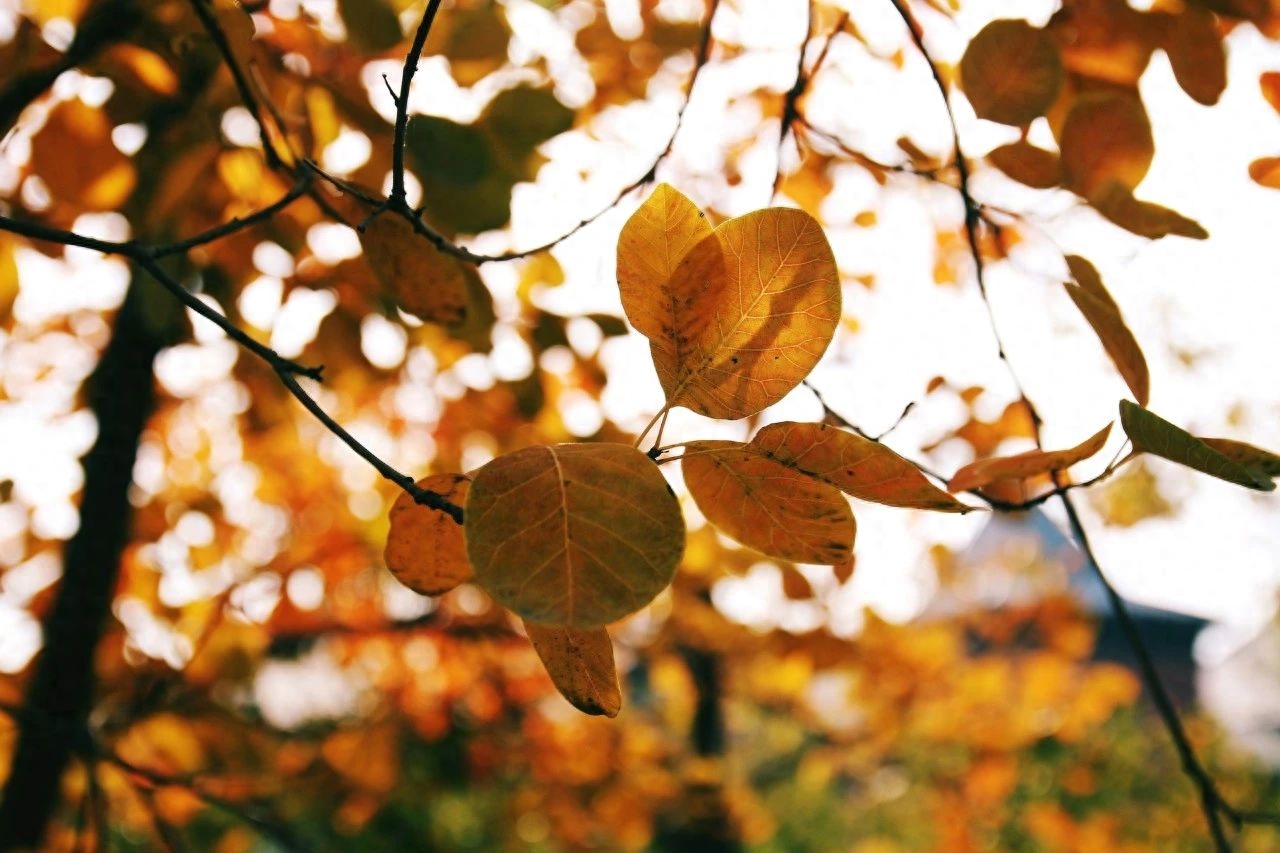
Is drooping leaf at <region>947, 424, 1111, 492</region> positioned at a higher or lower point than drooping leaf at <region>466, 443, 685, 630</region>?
lower

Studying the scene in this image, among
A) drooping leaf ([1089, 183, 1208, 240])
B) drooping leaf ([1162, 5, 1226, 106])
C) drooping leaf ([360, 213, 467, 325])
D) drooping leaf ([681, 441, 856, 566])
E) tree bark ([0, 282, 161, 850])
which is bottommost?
tree bark ([0, 282, 161, 850])

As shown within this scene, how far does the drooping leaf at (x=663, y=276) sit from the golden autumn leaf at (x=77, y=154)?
64cm

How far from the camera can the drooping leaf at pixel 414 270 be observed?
0.62 m

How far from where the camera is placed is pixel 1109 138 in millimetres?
607

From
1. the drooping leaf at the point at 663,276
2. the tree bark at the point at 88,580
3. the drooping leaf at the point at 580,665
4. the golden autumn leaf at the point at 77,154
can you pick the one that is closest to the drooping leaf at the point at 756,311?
the drooping leaf at the point at 663,276

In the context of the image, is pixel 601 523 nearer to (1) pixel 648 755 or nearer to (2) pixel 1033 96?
(2) pixel 1033 96

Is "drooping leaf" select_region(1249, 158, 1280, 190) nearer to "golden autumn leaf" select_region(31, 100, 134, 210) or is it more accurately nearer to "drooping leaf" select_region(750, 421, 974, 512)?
"drooping leaf" select_region(750, 421, 974, 512)

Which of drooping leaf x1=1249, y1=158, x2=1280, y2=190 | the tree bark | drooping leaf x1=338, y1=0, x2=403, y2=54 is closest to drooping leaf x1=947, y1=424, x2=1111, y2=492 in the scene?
drooping leaf x1=1249, y1=158, x2=1280, y2=190

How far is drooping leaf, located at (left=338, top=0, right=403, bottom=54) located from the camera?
0.76 metres

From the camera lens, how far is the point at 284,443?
222 centimetres

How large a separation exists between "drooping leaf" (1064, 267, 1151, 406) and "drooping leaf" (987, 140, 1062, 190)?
160 millimetres

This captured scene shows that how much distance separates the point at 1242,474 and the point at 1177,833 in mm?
6823

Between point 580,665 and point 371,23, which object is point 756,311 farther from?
point 371,23

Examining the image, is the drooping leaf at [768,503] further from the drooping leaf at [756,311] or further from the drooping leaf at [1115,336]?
the drooping leaf at [1115,336]
